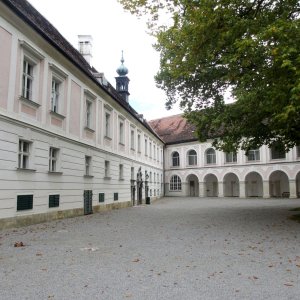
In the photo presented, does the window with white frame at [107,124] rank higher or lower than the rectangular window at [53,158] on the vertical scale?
higher

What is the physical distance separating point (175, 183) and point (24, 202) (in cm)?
3663

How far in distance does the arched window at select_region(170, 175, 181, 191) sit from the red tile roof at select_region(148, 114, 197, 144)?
510cm

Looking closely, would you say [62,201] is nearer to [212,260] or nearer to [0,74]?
[0,74]

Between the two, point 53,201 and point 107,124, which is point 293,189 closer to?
point 107,124

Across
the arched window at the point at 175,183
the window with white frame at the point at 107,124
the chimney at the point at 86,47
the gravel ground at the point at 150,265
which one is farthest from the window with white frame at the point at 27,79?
the arched window at the point at 175,183

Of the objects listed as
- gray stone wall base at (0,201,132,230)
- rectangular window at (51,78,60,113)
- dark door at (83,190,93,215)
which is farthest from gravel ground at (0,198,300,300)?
dark door at (83,190,93,215)

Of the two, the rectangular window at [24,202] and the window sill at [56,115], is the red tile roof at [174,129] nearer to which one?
the window sill at [56,115]

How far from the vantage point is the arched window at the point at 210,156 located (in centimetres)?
4512

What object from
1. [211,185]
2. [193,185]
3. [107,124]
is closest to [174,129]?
[193,185]

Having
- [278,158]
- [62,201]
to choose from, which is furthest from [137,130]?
[278,158]

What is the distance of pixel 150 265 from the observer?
6.15 m

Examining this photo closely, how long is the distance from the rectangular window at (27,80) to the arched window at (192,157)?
35383mm

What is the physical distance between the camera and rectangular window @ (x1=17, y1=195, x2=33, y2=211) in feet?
39.6

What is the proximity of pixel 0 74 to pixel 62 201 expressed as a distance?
6.47 metres
